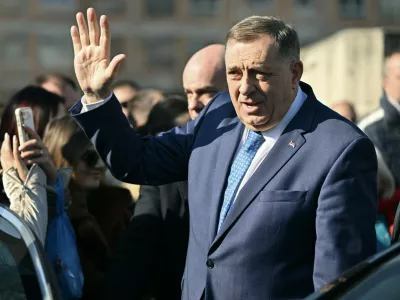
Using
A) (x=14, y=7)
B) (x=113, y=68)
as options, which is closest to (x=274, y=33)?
(x=113, y=68)

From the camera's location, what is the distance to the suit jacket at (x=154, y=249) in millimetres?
5141

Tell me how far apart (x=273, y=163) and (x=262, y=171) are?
0.05 m

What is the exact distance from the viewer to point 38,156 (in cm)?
478

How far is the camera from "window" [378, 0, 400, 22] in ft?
226

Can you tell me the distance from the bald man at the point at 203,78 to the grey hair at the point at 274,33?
153 cm

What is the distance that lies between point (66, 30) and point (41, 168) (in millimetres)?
60505

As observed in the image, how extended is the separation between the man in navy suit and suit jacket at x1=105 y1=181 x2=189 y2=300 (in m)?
0.92


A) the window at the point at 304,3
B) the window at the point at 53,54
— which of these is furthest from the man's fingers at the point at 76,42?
the window at the point at 304,3

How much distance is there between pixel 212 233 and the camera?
3.96 m

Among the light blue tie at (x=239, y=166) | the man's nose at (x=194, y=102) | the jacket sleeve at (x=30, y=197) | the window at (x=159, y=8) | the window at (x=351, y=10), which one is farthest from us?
the window at (x=351, y=10)

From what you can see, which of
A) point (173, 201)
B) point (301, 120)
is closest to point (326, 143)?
point (301, 120)

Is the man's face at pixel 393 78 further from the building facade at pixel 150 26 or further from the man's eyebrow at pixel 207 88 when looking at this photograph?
the building facade at pixel 150 26

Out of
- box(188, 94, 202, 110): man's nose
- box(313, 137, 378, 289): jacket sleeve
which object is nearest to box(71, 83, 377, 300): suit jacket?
box(313, 137, 378, 289): jacket sleeve

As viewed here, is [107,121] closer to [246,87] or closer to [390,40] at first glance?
[246,87]
